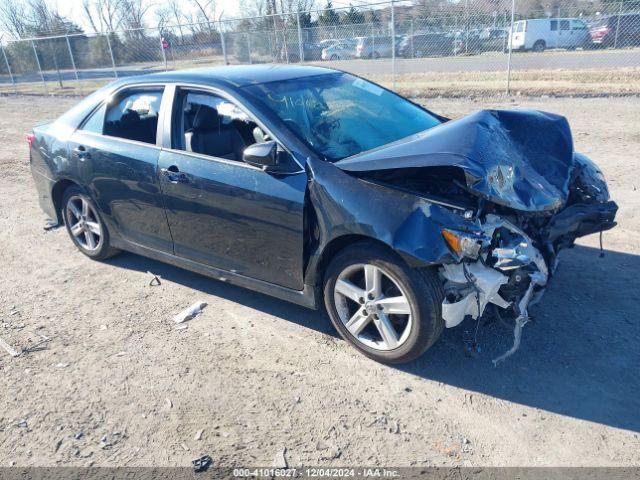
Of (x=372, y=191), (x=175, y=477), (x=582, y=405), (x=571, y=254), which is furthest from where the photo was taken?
(x=571, y=254)

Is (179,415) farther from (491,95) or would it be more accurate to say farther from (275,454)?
(491,95)

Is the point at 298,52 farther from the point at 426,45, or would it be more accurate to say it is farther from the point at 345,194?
the point at 345,194

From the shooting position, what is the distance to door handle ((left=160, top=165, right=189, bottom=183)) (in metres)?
4.12

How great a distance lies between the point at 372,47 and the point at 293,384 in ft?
53.1

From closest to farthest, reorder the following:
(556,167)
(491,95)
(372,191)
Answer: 1. (372,191)
2. (556,167)
3. (491,95)

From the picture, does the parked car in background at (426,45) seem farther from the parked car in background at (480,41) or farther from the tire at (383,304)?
the tire at (383,304)

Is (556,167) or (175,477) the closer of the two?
(175,477)

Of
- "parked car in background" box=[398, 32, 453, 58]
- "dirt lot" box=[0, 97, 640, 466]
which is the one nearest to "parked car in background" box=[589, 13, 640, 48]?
"parked car in background" box=[398, 32, 453, 58]

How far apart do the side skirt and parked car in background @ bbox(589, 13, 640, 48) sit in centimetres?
1788

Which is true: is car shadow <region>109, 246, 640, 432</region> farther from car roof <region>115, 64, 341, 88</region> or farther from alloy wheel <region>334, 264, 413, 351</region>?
car roof <region>115, 64, 341, 88</region>

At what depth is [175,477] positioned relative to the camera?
9.16ft

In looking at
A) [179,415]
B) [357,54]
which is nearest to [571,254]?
[179,415]

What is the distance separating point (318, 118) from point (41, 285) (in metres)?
3.06

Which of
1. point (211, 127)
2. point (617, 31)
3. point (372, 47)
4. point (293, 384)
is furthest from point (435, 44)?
point (293, 384)
